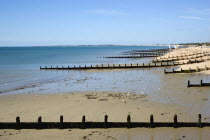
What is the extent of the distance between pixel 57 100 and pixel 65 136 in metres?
11.8

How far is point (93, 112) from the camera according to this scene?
72.9ft

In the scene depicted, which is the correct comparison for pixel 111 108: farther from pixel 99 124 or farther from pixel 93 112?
pixel 99 124

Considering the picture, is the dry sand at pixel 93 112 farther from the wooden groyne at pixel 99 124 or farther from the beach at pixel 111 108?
the wooden groyne at pixel 99 124

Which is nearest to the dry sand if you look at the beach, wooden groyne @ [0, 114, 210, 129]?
the beach

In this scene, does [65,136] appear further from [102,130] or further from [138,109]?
[138,109]

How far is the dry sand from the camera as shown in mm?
16562

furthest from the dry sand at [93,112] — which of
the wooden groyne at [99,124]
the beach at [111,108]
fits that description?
the wooden groyne at [99,124]

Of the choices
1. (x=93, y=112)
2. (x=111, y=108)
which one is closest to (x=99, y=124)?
(x=93, y=112)

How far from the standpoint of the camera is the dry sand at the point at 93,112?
54.3ft

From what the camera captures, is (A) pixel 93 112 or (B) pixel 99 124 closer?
(B) pixel 99 124

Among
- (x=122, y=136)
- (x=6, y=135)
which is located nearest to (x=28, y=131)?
(x=6, y=135)

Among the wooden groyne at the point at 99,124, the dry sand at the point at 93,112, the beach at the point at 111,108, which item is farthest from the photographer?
the wooden groyne at the point at 99,124

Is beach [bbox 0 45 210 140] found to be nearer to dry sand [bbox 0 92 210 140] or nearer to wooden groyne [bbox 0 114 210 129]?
dry sand [bbox 0 92 210 140]

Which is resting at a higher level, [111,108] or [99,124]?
[99,124]
